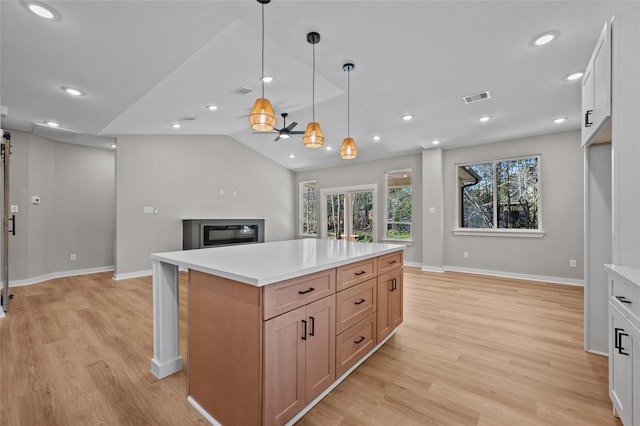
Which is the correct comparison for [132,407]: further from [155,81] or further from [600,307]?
[600,307]

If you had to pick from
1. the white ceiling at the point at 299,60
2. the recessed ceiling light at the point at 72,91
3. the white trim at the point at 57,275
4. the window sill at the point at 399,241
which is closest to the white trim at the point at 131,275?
the white trim at the point at 57,275

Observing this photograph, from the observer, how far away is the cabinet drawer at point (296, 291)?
1342mm

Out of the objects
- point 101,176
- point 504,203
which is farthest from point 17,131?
point 504,203

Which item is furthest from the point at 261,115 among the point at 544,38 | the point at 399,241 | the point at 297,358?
the point at 399,241

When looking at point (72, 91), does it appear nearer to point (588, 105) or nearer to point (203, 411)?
point (203, 411)

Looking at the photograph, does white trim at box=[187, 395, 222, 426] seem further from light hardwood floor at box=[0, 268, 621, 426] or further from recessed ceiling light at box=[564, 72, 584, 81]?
recessed ceiling light at box=[564, 72, 584, 81]

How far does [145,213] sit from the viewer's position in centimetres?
548

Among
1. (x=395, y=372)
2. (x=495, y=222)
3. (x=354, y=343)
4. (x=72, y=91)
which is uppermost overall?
(x=72, y=91)

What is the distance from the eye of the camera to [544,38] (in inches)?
98.3

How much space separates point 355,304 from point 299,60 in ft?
8.71

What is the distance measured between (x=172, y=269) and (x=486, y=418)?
2.24 metres

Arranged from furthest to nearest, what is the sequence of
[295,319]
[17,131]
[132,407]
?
[17,131] < [132,407] < [295,319]

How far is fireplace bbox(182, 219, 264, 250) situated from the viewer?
596 cm

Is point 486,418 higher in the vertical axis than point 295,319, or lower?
lower
